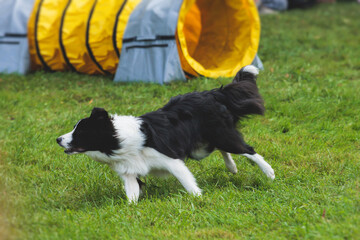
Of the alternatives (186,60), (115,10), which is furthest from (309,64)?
(115,10)

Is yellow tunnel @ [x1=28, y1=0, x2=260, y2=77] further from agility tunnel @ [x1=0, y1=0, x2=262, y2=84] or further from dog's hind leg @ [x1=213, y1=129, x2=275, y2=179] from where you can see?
dog's hind leg @ [x1=213, y1=129, x2=275, y2=179]

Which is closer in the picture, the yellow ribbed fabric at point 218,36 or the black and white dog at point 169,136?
the black and white dog at point 169,136

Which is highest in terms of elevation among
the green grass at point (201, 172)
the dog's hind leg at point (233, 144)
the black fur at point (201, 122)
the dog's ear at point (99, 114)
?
the dog's ear at point (99, 114)

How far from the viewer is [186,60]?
7270mm

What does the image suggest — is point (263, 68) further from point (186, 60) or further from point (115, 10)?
point (115, 10)

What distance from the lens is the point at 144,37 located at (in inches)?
298

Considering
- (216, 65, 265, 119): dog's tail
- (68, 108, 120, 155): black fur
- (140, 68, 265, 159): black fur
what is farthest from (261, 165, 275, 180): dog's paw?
(68, 108, 120, 155): black fur

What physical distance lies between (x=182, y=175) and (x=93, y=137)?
83cm

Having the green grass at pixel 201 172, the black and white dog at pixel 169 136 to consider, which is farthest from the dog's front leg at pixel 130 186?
the green grass at pixel 201 172

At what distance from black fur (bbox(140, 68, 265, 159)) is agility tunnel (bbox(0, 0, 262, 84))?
310 centimetres

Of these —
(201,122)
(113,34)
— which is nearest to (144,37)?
(113,34)

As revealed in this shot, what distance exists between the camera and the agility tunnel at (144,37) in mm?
7449

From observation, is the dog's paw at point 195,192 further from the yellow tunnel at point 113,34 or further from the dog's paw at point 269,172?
the yellow tunnel at point 113,34

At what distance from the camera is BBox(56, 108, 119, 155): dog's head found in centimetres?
379
